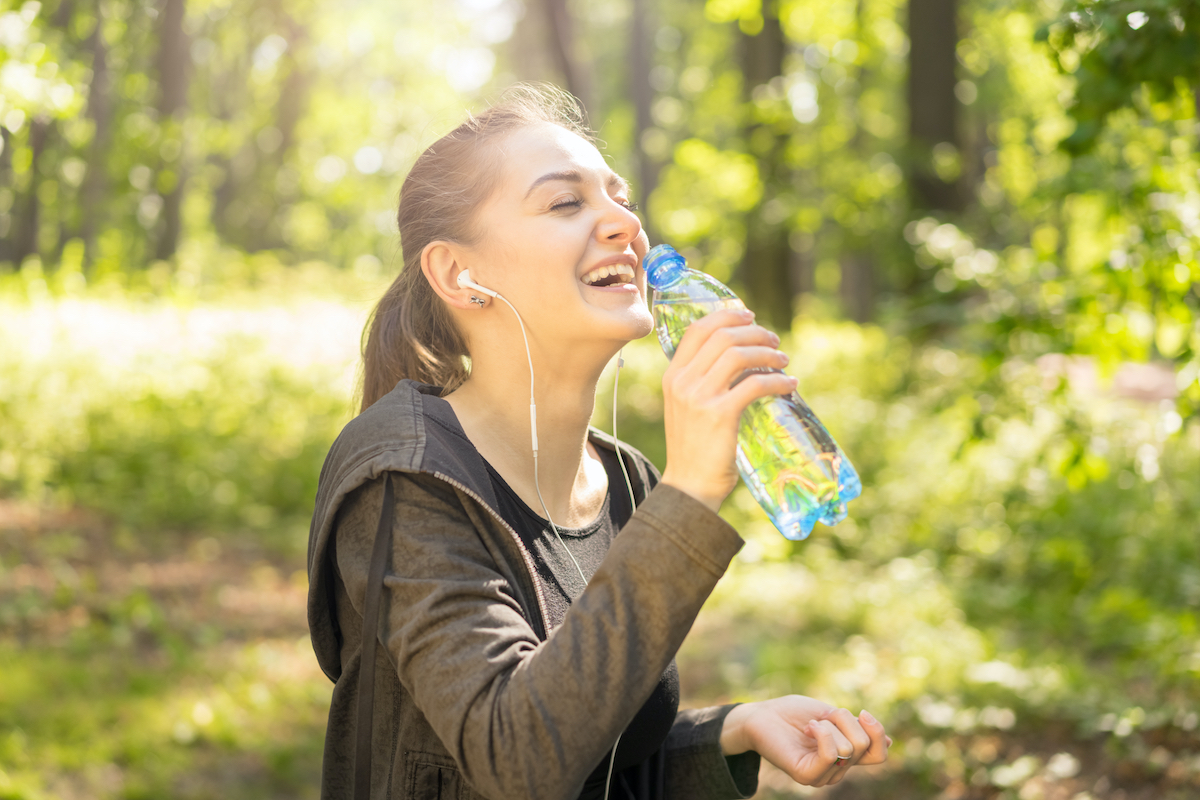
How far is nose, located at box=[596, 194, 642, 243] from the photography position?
159cm

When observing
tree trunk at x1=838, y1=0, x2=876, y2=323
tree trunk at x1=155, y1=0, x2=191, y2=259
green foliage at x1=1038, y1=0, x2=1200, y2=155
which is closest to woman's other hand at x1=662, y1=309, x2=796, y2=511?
green foliage at x1=1038, y1=0, x2=1200, y2=155

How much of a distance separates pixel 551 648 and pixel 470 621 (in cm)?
13

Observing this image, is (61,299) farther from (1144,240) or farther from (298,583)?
(1144,240)

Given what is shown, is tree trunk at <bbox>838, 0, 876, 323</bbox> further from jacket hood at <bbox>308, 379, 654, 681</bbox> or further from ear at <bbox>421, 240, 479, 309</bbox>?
jacket hood at <bbox>308, 379, 654, 681</bbox>

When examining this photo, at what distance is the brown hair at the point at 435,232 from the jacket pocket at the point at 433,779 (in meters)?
0.67

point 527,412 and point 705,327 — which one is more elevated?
point 527,412

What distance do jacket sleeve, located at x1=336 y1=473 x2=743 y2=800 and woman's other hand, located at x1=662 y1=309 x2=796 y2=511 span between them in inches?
1.5

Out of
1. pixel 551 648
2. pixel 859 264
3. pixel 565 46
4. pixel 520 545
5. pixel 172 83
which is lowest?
pixel 551 648

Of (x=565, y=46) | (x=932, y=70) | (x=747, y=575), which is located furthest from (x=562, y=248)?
(x=565, y=46)

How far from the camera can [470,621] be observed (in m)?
1.29

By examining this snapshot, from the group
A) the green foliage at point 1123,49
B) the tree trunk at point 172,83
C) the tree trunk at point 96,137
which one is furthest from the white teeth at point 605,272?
the tree trunk at point 96,137

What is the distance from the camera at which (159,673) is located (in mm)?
4969

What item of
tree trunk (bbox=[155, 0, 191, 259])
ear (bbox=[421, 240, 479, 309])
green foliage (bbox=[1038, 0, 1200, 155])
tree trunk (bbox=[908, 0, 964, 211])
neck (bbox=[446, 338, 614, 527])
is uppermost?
tree trunk (bbox=[155, 0, 191, 259])

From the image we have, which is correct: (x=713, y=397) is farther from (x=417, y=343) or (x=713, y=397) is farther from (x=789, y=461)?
(x=417, y=343)
